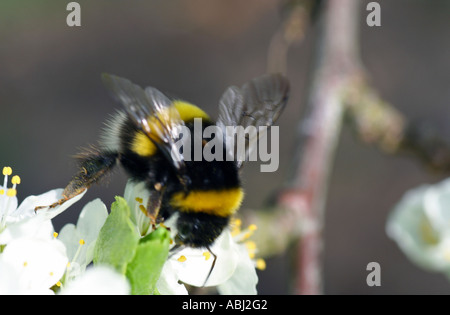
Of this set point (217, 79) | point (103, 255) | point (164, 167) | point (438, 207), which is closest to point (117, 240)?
point (103, 255)

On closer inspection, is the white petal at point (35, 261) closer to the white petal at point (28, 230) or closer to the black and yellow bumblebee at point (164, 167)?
the white petal at point (28, 230)

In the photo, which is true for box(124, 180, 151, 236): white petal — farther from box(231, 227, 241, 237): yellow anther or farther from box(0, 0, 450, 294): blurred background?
box(0, 0, 450, 294): blurred background

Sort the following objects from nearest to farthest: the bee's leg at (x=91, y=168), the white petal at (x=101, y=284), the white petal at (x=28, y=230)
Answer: the white petal at (x=101, y=284) → the white petal at (x=28, y=230) → the bee's leg at (x=91, y=168)

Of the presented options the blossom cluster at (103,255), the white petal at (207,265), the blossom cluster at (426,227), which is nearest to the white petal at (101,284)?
the blossom cluster at (103,255)

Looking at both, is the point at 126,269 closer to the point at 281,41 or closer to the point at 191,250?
the point at 191,250

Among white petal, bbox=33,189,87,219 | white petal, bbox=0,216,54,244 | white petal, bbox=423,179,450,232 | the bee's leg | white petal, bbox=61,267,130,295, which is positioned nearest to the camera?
white petal, bbox=61,267,130,295

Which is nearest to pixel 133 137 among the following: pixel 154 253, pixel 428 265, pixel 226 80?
pixel 154 253

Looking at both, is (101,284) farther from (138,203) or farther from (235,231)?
(235,231)

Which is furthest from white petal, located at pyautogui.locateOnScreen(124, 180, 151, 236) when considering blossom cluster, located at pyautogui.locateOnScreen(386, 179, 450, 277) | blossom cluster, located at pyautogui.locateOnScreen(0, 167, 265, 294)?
blossom cluster, located at pyautogui.locateOnScreen(386, 179, 450, 277)
